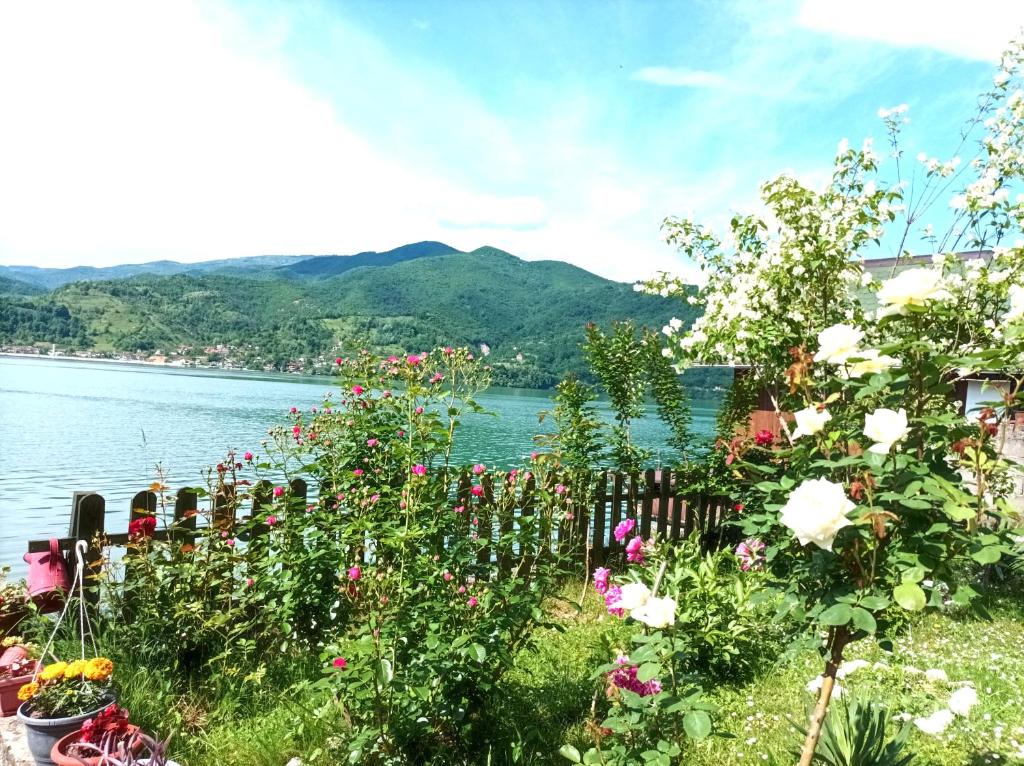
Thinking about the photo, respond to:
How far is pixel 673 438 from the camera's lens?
6.34 meters

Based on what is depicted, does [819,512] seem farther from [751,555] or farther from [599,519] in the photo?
[599,519]

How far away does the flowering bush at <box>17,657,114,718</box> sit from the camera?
2361 millimetres

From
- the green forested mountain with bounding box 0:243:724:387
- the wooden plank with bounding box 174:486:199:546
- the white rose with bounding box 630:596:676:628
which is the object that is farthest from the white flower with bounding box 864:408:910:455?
the green forested mountain with bounding box 0:243:724:387

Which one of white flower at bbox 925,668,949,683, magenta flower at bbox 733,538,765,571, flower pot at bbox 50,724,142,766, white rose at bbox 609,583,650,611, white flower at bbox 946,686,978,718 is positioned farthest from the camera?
magenta flower at bbox 733,538,765,571

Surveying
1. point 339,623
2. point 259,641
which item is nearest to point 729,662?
point 339,623

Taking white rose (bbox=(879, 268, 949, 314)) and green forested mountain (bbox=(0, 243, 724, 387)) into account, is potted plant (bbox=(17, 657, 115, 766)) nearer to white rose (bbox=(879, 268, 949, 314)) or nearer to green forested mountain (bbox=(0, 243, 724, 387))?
white rose (bbox=(879, 268, 949, 314))

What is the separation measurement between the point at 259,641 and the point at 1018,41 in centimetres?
740

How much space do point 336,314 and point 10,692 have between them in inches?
4634

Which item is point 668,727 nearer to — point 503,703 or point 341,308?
point 503,703

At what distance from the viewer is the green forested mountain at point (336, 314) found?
84750 millimetres

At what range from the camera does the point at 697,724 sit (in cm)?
169

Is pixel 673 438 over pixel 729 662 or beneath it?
over

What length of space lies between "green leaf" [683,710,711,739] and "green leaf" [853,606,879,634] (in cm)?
51

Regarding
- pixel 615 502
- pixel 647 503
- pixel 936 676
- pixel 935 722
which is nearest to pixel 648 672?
pixel 935 722
